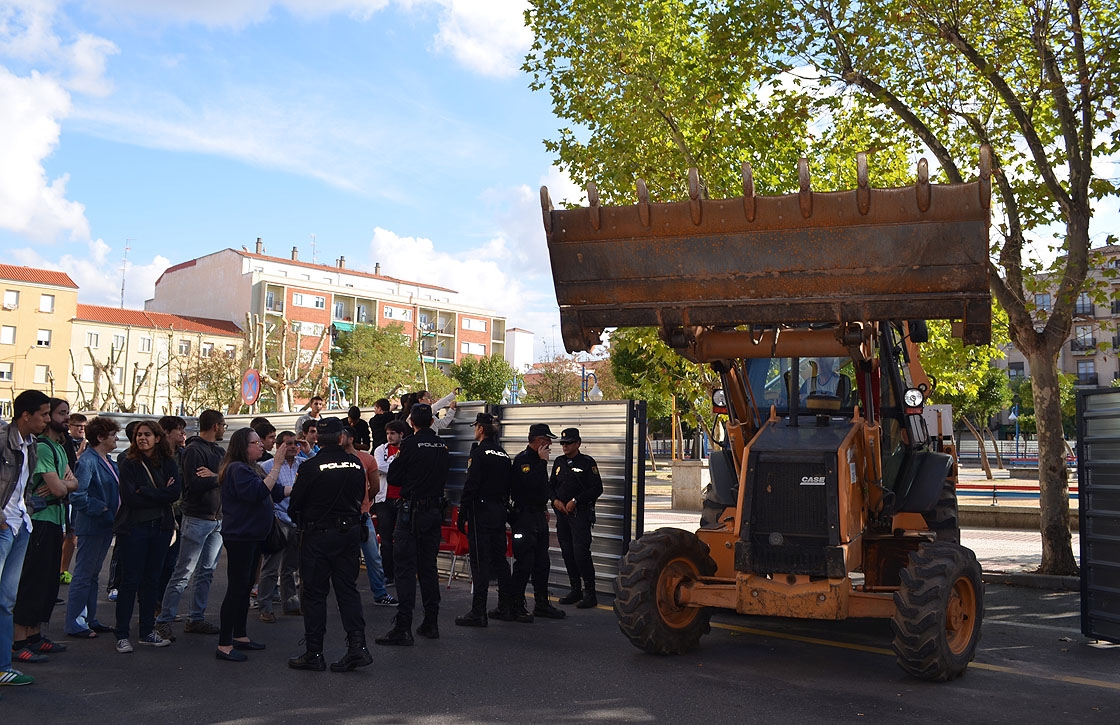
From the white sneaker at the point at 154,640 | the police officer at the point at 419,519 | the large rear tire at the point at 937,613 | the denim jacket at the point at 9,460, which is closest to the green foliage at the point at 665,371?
the police officer at the point at 419,519

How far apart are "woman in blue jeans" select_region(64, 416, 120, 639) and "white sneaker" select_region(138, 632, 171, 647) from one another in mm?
623

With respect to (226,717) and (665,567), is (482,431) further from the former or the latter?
(226,717)

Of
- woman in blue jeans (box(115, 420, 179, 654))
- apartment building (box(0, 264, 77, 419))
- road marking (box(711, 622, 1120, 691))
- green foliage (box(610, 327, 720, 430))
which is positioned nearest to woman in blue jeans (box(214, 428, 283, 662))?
woman in blue jeans (box(115, 420, 179, 654))

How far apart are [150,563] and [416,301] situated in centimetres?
9535

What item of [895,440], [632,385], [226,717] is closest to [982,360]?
[895,440]

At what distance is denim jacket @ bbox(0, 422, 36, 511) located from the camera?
20.6ft

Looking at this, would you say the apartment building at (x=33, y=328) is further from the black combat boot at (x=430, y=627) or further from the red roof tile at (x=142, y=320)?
the black combat boot at (x=430, y=627)

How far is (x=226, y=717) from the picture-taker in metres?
5.88

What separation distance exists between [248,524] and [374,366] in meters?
58.5

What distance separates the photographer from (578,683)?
6754mm

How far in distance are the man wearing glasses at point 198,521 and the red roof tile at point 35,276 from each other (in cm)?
7601

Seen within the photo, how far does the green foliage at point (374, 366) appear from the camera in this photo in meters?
65.1

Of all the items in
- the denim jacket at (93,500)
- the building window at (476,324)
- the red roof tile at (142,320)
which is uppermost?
the building window at (476,324)

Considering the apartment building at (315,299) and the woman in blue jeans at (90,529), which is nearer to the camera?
the woman in blue jeans at (90,529)
